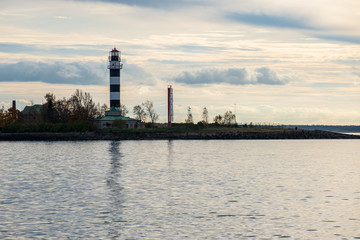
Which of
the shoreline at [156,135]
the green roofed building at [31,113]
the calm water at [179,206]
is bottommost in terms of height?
the calm water at [179,206]

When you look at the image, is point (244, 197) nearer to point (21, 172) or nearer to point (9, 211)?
point (9, 211)

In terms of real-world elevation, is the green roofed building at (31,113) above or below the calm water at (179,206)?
above

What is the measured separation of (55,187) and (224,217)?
1707 cm

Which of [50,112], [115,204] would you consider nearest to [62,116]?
[50,112]

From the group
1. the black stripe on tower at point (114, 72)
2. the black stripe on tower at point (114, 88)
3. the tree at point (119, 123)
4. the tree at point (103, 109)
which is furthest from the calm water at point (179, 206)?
the tree at point (103, 109)

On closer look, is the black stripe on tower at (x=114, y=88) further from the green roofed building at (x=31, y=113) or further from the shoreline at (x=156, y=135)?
the green roofed building at (x=31, y=113)

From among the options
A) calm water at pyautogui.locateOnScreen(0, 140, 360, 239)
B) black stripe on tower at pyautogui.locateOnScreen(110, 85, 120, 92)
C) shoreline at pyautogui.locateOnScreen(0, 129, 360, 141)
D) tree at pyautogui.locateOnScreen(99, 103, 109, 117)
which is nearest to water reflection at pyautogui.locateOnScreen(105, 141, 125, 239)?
calm water at pyautogui.locateOnScreen(0, 140, 360, 239)

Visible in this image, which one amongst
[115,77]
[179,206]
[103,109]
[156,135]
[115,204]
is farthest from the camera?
[103,109]

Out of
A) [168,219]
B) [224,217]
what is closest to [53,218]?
[168,219]

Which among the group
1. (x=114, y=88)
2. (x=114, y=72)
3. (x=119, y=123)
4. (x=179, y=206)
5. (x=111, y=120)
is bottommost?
(x=179, y=206)

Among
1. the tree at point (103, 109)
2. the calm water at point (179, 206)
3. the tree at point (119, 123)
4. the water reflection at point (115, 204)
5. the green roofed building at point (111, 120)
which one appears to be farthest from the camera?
the tree at point (103, 109)

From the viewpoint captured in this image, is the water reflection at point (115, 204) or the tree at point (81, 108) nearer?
the water reflection at point (115, 204)

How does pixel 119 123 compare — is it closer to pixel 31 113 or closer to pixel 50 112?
pixel 50 112

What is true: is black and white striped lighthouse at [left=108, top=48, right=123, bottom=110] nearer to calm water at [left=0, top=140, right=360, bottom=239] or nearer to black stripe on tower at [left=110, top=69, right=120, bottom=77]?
black stripe on tower at [left=110, top=69, right=120, bottom=77]
